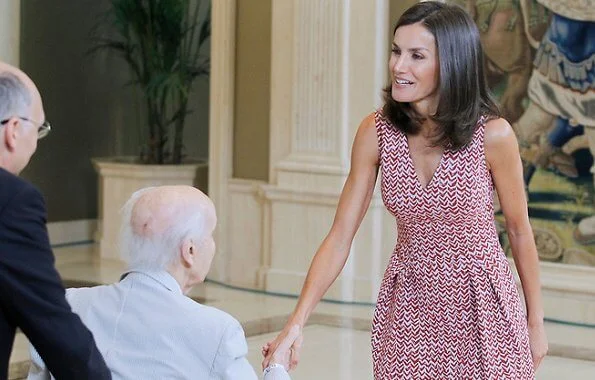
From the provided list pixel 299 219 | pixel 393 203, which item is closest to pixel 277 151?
pixel 299 219

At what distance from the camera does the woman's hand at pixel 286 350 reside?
3352 millimetres

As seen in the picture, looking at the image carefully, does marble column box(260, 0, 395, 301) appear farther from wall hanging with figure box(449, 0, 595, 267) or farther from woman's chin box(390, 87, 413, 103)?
woman's chin box(390, 87, 413, 103)

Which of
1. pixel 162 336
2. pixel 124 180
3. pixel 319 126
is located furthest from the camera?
pixel 124 180

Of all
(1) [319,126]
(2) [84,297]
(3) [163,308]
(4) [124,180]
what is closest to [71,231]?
(4) [124,180]

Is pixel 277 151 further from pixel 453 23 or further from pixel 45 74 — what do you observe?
pixel 453 23

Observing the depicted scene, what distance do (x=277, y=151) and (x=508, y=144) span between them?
5.82 meters

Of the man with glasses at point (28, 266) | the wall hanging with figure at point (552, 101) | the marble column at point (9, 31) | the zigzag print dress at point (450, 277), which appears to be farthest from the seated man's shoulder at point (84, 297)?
the marble column at point (9, 31)

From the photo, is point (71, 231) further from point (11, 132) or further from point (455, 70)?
point (11, 132)

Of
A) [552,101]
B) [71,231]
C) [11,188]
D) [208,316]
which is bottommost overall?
[71,231]

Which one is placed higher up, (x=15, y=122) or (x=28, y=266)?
(x=15, y=122)

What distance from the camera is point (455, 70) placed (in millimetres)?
3488

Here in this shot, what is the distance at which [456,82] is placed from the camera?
3.51m

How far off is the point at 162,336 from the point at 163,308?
0.06 m

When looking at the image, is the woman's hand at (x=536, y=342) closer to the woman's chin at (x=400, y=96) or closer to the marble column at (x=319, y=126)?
the woman's chin at (x=400, y=96)
